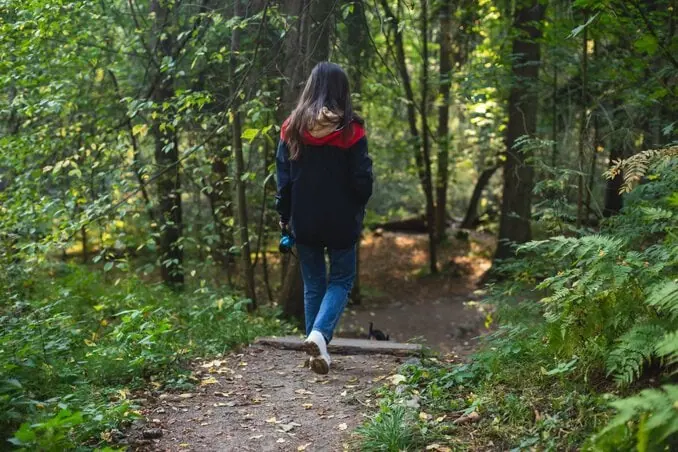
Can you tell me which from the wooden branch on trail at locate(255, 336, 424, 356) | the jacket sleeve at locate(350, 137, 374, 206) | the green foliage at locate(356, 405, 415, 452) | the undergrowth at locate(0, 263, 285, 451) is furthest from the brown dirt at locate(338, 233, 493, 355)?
the green foliage at locate(356, 405, 415, 452)

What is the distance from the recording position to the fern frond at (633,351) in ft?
9.56

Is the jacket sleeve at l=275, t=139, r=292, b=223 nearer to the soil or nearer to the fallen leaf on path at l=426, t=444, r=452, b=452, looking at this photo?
the soil

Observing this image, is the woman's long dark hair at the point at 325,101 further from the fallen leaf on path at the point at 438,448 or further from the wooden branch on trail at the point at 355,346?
the fallen leaf on path at the point at 438,448

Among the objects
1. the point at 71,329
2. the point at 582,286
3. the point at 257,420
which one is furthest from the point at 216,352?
the point at 582,286

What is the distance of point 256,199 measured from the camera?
10.2 meters

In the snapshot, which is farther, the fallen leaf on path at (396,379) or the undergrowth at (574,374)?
the fallen leaf on path at (396,379)

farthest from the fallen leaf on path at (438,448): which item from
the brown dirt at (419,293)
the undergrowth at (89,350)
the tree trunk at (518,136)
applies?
the tree trunk at (518,136)

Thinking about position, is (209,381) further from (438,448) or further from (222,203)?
(222,203)

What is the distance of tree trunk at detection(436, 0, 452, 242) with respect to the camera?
13.2m

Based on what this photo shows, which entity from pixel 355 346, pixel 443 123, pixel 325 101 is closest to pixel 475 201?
pixel 443 123

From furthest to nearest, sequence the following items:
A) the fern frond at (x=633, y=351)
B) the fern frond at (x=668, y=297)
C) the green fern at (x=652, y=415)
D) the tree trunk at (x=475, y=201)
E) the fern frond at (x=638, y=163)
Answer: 1. the tree trunk at (x=475, y=201)
2. the fern frond at (x=638, y=163)
3. the fern frond at (x=633, y=351)
4. the fern frond at (x=668, y=297)
5. the green fern at (x=652, y=415)

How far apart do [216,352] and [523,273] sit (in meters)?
3.05

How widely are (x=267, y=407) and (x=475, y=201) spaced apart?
16.0 metres

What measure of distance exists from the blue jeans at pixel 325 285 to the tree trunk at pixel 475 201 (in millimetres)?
13859
